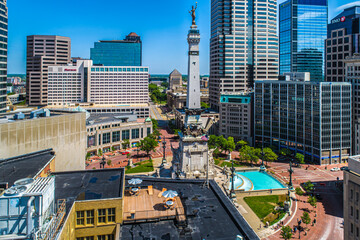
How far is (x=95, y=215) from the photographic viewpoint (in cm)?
2772

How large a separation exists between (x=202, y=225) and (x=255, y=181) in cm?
5556

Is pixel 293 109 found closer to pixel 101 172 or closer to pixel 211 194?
pixel 211 194

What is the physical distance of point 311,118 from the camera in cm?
10000

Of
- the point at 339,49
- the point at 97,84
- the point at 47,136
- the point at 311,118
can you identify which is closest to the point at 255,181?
the point at 311,118

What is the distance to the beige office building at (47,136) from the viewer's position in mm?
45281

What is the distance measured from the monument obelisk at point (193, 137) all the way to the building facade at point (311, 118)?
1799 inches

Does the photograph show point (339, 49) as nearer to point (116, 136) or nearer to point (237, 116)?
point (237, 116)

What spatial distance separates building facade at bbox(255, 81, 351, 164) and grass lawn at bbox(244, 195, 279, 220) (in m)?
39.3

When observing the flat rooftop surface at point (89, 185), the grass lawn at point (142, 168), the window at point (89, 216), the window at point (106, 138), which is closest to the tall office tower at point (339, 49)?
the grass lawn at point (142, 168)

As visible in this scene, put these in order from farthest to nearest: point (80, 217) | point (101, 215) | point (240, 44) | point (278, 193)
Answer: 1. point (240, 44)
2. point (278, 193)
3. point (101, 215)
4. point (80, 217)

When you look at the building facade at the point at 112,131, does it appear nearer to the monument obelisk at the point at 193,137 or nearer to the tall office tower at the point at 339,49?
the monument obelisk at the point at 193,137

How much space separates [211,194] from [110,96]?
151907 mm

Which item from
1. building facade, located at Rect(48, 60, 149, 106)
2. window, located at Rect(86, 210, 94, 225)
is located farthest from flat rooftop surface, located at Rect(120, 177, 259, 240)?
building facade, located at Rect(48, 60, 149, 106)

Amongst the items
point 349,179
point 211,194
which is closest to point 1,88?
point 211,194
